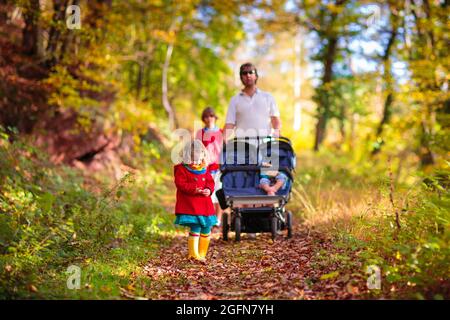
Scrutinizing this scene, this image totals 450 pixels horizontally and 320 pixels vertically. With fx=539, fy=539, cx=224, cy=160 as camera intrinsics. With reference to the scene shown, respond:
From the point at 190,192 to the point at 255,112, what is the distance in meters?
2.08

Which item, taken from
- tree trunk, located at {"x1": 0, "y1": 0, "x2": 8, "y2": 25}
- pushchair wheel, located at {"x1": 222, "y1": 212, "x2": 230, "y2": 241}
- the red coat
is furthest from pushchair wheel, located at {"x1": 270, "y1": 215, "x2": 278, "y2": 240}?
tree trunk, located at {"x1": 0, "y1": 0, "x2": 8, "y2": 25}

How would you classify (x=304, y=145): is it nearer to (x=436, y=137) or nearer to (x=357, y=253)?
(x=436, y=137)

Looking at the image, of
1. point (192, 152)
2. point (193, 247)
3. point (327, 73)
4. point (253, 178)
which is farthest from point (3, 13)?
point (327, 73)

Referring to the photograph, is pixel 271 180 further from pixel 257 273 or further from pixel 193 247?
pixel 257 273

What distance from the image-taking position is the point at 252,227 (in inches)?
299

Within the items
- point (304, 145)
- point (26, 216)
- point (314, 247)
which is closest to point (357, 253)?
point (314, 247)

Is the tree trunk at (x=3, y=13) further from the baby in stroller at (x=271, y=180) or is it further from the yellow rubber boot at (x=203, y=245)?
the yellow rubber boot at (x=203, y=245)

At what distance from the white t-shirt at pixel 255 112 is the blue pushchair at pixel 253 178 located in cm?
30

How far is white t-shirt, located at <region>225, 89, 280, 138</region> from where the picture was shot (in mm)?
7922

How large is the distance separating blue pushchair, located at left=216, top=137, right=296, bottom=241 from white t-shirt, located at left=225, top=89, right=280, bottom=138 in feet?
0.98

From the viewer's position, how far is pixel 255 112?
7922 mm

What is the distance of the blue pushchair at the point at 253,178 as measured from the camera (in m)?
7.45

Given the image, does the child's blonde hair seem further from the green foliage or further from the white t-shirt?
the white t-shirt
